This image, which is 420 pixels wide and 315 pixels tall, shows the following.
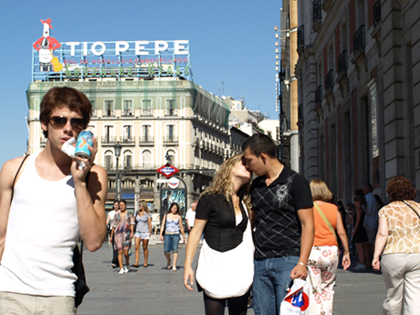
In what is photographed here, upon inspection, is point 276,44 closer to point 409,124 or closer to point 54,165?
point 409,124

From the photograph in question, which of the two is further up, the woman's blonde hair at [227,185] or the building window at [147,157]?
the building window at [147,157]

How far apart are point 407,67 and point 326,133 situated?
13.5 meters

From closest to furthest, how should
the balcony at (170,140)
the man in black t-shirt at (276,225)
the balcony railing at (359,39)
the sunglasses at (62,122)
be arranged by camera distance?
the sunglasses at (62,122) → the man in black t-shirt at (276,225) → the balcony railing at (359,39) → the balcony at (170,140)

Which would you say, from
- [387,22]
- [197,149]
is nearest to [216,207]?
[387,22]

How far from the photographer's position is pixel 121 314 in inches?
353

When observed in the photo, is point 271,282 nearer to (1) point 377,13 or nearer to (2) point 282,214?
(2) point 282,214

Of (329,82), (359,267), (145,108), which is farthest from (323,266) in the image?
(145,108)

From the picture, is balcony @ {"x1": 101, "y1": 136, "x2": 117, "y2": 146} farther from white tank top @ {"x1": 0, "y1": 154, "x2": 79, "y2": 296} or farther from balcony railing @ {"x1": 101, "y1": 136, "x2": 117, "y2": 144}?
white tank top @ {"x1": 0, "y1": 154, "x2": 79, "y2": 296}

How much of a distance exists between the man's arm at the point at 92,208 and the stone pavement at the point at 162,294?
236 inches

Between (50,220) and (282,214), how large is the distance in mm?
2376

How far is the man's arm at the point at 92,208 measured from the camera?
10.2 feet

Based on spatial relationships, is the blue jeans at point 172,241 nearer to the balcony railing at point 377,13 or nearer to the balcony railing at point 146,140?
the balcony railing at point 377,13

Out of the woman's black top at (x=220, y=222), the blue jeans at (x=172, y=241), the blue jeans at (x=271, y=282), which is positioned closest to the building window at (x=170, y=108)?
the blue jeans at (x=172, y=241)

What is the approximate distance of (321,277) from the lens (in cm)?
696
